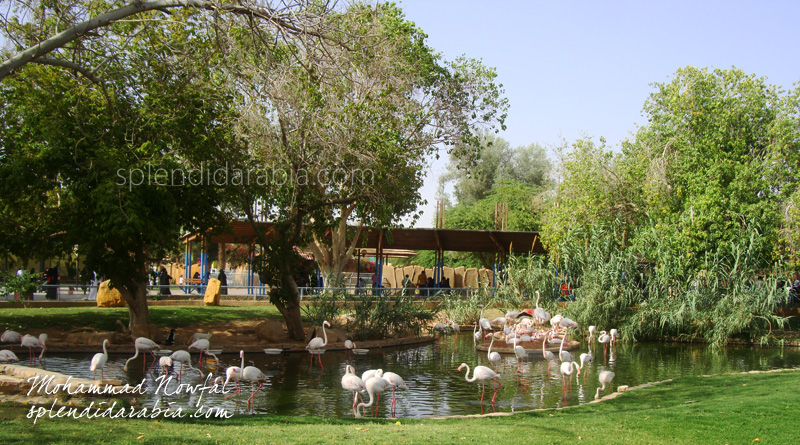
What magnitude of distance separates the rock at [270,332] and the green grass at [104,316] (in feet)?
8.38

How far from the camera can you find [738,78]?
24453 millimetres

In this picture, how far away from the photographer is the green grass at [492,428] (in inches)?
251

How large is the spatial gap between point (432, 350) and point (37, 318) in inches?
416

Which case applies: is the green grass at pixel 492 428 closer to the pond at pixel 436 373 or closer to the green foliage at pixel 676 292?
the pond at pixel 436 373

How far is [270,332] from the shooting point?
52.3 ft

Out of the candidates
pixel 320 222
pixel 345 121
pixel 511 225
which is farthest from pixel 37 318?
pixel 511 225

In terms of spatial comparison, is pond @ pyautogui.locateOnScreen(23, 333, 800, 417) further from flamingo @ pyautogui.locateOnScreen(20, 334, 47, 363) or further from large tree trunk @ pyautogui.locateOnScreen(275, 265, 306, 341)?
large tree trunk @ pyautogui.locateOnScreen(275, 265, 306, 341)

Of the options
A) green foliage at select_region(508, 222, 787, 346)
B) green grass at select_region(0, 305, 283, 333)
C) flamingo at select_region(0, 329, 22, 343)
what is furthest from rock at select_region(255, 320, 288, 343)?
green foliage at select_region(508, 222, 787, 346)

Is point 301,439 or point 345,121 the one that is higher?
point 345,121

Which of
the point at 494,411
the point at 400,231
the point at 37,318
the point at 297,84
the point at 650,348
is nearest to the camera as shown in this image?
the point at 494,411

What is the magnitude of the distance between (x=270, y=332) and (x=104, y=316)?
5398mm

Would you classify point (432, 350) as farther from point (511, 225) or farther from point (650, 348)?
point (511, 225)

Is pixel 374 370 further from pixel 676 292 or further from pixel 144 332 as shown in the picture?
pixel 676 292

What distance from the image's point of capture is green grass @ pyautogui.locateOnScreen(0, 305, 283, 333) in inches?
648
